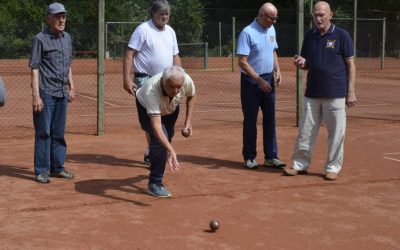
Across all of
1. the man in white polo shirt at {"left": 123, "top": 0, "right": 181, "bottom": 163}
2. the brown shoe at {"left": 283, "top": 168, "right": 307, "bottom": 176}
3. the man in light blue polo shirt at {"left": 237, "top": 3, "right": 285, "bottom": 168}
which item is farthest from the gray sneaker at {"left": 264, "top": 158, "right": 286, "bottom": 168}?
the man in white polo shirt at {"left": 123, "top": 0, "right": 181, "bottom": 163}

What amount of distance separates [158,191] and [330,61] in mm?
2446

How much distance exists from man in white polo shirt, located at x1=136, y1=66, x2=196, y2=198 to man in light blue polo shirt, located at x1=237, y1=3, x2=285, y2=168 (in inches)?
61.9

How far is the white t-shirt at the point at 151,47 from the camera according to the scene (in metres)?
8.27

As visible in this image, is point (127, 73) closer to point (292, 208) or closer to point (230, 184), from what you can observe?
point (230, 184)

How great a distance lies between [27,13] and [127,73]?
97.4 feet

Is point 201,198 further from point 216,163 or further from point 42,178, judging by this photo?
point 216,163

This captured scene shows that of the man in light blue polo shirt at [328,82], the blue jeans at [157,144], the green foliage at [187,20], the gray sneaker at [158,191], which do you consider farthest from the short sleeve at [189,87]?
the green foliage at [187,20]

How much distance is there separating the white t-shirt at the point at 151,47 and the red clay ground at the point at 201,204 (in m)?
1.26

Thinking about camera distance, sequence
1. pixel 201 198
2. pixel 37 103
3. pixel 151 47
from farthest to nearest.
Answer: pixel 151 47
pixel 37 103
pixel 201 198

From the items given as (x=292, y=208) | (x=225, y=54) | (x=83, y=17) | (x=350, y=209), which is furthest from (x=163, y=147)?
(x=83, y=17)

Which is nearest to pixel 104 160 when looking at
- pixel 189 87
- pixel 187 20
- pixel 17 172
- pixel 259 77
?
pixel 17 172

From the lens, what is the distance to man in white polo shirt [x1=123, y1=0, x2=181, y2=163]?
8258 millimetres

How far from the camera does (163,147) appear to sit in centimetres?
715

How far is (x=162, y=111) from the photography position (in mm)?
7074
